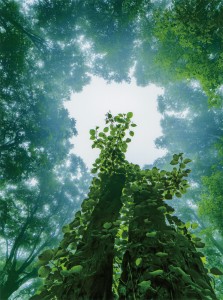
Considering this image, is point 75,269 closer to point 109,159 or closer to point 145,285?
point 145,285

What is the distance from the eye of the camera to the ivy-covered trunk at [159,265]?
4.49 feet

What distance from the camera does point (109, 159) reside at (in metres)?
3.49

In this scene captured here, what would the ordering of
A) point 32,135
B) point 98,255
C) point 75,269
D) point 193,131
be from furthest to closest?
point 193,131 → point 32,135 → point 98,255 → point 75,269

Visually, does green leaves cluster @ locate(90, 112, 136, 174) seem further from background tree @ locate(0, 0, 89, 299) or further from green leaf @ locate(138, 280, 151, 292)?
background tree @ locate(0, 0, 89, 299)

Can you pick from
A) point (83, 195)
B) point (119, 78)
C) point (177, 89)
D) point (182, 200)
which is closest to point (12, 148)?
point (83, 195)

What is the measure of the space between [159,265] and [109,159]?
207 cm

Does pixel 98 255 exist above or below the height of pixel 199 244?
below

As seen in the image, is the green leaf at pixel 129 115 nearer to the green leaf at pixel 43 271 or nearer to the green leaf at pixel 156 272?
the green leaf at pixel 43 271

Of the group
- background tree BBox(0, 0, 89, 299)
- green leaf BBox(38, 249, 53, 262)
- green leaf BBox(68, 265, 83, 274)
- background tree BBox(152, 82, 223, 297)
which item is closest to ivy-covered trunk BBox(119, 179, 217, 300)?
green leaf BBox(68, 265, 83, 274)

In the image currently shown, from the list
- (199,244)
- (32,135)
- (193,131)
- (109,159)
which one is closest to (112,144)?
(109,159)

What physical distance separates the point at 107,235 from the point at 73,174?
14.1 m

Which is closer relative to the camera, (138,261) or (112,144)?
(138,261)

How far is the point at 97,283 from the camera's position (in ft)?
5.05

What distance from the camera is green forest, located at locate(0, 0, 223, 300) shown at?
1.67 meters
